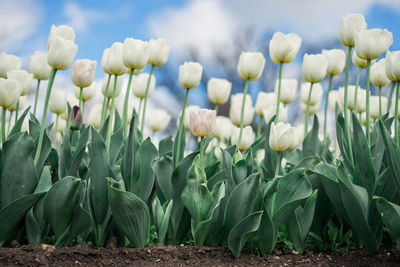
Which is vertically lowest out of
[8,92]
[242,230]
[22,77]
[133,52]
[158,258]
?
[158,258]

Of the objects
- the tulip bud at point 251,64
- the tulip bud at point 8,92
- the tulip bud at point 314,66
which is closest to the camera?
the tulip bud at point 8,92

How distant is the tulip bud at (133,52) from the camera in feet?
6.61

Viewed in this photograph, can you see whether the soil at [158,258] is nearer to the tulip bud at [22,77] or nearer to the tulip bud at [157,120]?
the tulip bud at [22,77]

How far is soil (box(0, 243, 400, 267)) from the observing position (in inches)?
70.8

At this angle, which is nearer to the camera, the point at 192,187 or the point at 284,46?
the point at 192,187

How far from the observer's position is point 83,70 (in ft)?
7.36

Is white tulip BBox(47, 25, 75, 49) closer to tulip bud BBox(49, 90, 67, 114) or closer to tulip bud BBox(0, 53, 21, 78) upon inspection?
tulip bud BBox(0, 53, 21, 78)

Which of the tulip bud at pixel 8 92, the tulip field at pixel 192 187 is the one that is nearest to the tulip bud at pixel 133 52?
the tulip field at pixel 192 187

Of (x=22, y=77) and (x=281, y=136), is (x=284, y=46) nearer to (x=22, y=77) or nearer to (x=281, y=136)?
(x=281, y=136)

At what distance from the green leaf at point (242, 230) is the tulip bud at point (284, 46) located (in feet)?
3.04

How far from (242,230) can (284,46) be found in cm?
101

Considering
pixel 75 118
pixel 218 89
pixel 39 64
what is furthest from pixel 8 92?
pixel 218 89

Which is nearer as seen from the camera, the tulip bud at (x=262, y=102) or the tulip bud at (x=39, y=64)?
the tulip bud at (x=39, y=64)

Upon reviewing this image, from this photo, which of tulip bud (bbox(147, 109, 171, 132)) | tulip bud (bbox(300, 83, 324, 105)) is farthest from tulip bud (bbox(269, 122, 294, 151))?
tulip bud (bbox(147, 109, 171, 132))
